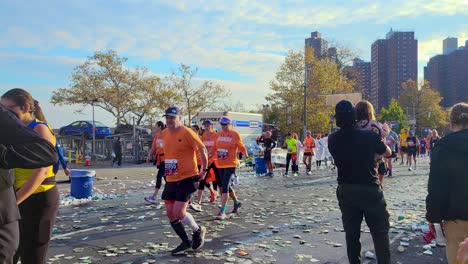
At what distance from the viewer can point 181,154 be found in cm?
606

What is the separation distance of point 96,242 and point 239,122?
23118 mm

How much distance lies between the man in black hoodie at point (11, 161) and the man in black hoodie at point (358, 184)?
2777 mm

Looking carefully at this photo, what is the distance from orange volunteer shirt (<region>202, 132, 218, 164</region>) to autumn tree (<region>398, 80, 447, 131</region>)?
69713 millimetres

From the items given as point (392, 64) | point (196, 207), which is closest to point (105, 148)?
point (196, 207)

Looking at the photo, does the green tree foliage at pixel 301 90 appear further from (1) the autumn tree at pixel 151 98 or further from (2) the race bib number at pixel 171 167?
(2) the race bib number at pixel 171 167

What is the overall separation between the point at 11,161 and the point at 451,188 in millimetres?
3124

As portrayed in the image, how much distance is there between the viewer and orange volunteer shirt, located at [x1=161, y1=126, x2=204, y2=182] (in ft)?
19.5

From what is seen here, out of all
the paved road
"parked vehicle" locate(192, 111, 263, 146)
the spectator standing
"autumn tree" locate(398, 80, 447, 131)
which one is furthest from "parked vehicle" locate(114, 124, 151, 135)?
"autumn tree" locate(398, 80, 447, 131)

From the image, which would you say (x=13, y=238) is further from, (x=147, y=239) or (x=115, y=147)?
(x=115, y=147)

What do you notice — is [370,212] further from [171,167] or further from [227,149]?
[227,149]

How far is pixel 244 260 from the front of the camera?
5418mm

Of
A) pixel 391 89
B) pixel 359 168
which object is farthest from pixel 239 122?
pixel 391 89

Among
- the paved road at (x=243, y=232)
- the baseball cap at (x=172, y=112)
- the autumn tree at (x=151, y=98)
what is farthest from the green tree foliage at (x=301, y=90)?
the baseball cap at (x=172, y=112)

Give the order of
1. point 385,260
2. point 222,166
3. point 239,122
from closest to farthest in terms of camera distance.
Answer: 1. point 385,260
2. point 222,166
3. point 239,122
